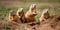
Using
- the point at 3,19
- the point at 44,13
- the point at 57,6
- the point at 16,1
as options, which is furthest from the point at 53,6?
the point at 3,19

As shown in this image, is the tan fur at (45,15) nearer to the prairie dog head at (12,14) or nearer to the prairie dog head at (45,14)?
the prairie dog head at (45,14)

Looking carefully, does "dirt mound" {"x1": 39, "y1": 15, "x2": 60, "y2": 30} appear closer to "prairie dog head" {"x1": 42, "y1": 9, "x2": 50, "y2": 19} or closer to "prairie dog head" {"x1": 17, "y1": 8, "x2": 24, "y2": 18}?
"prairie dog head" {"x1": 42, "y1": 9, "x2": 50, "y2": 19}

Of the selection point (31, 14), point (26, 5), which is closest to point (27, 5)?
point (26, 5)

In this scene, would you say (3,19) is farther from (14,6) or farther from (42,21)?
(42,21)

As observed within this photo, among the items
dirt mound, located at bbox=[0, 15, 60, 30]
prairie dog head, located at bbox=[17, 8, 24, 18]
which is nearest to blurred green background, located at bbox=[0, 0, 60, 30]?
prairie dog head, located at bbox=[17, 8, 24, 18]

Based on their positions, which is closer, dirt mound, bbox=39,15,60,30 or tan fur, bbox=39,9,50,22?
dirt mound, bbox=39,15,60,30

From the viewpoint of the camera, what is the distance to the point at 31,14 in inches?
92.2

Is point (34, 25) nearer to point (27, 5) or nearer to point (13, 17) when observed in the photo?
point (13, 17)

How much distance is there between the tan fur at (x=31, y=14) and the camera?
2317mm

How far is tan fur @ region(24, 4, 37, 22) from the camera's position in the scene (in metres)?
2.32

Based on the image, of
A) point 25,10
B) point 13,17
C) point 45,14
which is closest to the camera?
point 13,17

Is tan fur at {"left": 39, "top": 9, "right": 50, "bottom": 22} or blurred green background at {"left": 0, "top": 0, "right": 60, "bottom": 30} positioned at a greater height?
blurred green background at {"left": 0, "top": 0, "right": 60, "bottom": 30}

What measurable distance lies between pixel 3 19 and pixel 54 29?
541 millimetres

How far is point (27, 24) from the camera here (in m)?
2.13
